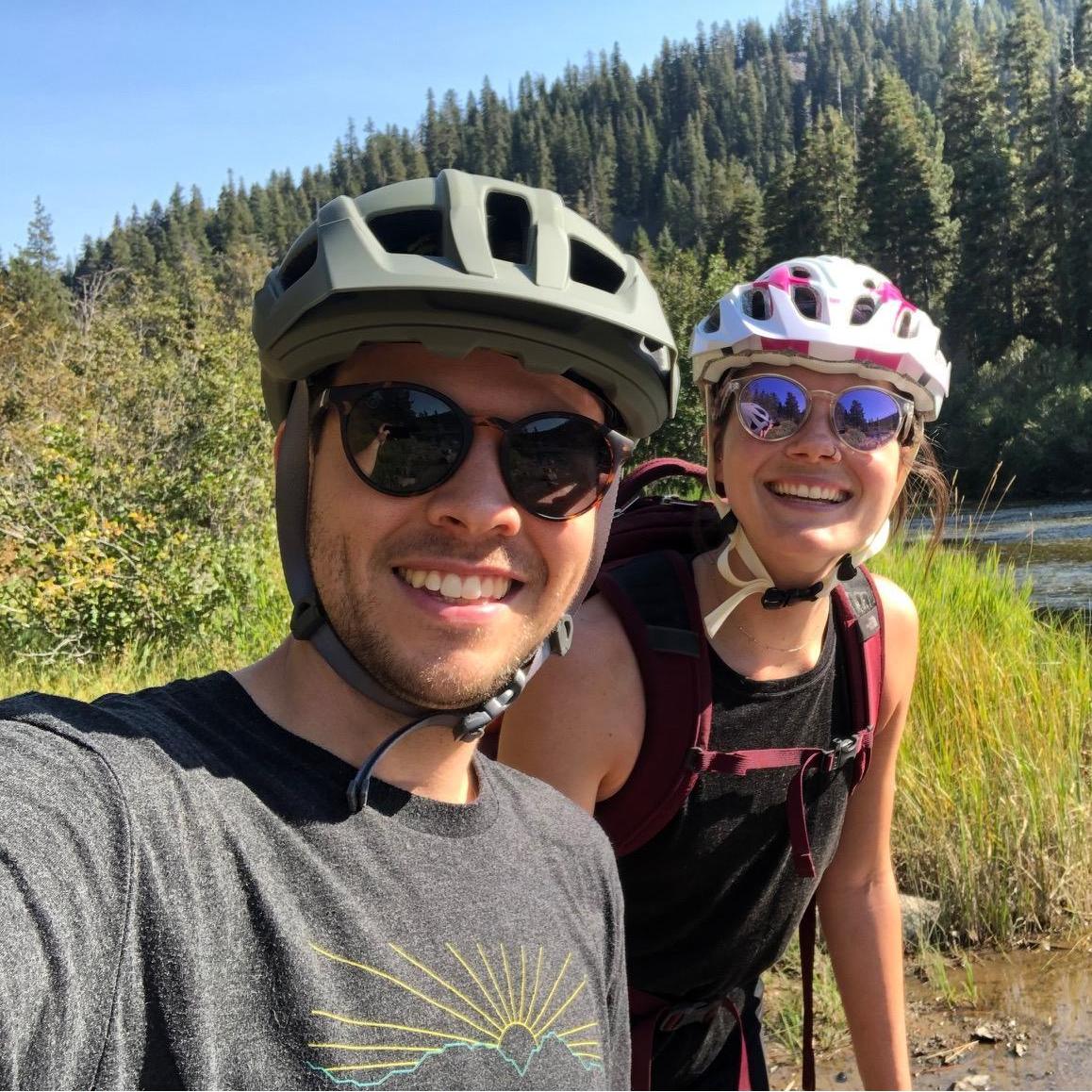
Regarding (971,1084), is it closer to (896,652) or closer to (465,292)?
(896,652)

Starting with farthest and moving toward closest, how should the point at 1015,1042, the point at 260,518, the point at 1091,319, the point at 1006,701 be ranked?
1. the point at 1091,319
2. the point at 260,518
3. the point at 1006,701
4. the point at 1015,1042

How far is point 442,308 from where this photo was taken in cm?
125

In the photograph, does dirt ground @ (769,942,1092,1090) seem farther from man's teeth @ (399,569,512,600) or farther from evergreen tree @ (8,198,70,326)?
evergreen tree @ (8,198,70,326)

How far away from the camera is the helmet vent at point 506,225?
57.3 inches

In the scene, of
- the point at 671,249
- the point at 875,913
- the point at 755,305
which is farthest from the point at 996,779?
the point at 671,249

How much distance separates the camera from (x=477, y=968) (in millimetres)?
1066

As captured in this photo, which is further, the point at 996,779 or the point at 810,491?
the point at 996,779

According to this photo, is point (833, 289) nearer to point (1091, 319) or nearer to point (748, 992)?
point (748, 992)

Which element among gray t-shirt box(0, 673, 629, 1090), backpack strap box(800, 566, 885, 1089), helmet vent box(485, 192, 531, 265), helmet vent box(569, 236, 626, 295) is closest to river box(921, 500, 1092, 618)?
backpack strap box(800, 566, 885, 1089)

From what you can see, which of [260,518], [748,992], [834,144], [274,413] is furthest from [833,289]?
[834,144]

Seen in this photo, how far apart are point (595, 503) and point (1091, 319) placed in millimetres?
46089

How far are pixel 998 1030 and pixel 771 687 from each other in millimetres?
2439

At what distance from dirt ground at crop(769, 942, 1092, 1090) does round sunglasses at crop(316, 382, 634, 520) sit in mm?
2793

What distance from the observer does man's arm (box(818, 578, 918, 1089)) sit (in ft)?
7.22
